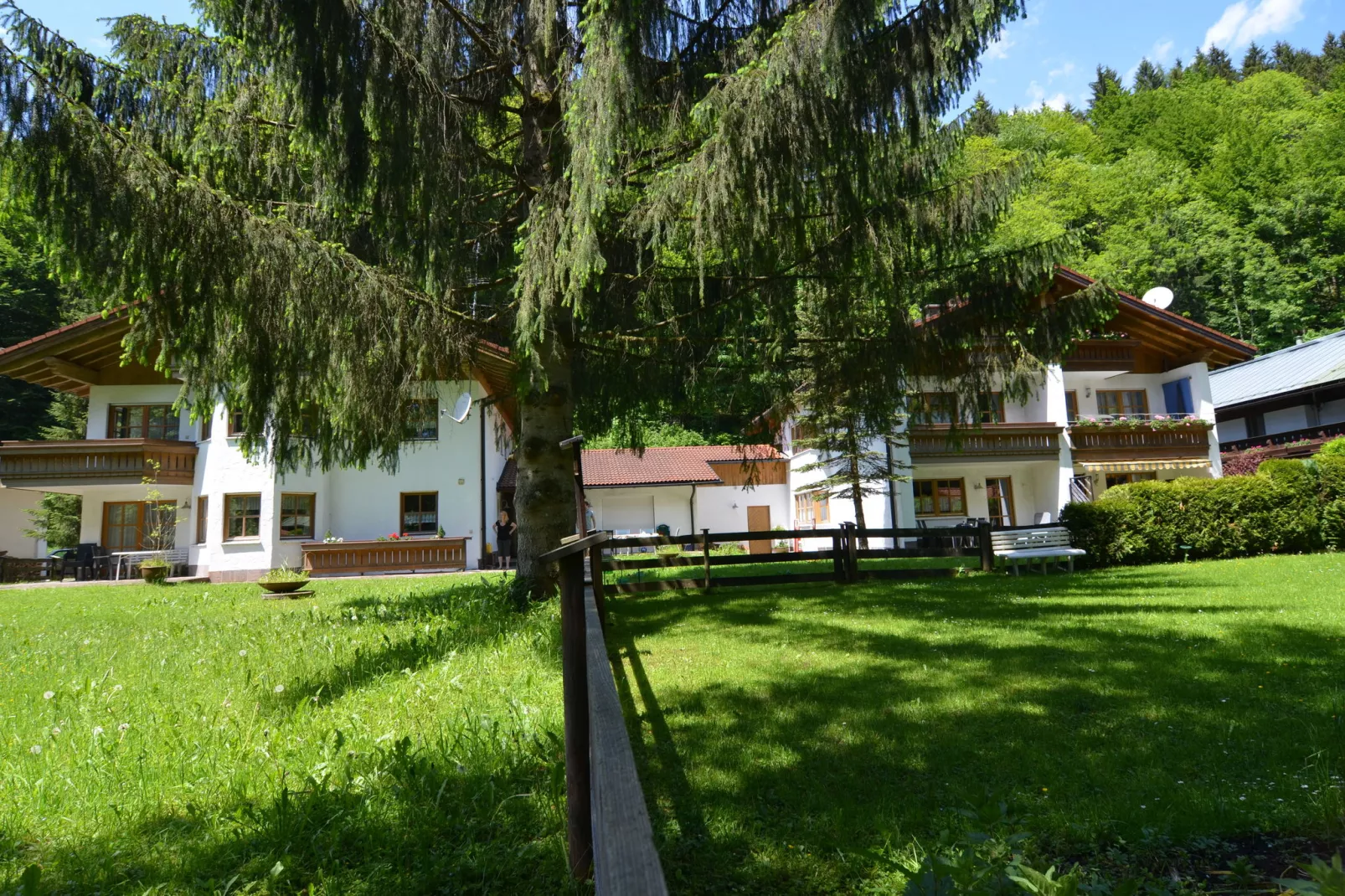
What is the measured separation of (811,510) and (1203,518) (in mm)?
15530

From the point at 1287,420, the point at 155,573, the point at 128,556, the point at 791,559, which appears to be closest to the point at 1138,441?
the point at 1287,420

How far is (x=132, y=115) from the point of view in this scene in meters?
8.18

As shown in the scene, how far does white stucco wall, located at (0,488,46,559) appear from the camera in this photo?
28.2m

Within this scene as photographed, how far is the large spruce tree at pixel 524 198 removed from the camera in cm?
664

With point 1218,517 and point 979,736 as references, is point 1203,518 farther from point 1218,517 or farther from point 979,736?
point 979,736

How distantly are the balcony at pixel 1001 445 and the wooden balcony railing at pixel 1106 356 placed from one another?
2538mm

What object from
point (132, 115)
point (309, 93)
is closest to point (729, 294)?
point (309, 93)

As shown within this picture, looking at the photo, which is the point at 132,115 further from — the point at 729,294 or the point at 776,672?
the point at 776,672

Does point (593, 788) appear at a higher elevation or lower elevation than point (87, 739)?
higher

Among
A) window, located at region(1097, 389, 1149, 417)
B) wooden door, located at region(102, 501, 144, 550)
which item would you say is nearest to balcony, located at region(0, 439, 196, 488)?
wooden door, located at region(102, 501, 144, 550)

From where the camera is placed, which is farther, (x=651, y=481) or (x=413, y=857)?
(x=651, y=481)

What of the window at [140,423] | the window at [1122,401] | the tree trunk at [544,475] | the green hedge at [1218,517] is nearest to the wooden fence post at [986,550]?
the green hedge at [1218,517]

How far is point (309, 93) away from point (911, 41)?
215 inches

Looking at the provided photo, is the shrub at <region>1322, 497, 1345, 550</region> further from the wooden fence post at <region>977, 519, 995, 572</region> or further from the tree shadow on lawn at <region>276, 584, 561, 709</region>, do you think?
the tree shadow on lawn at <region>276, 584, 561, 709</region>
